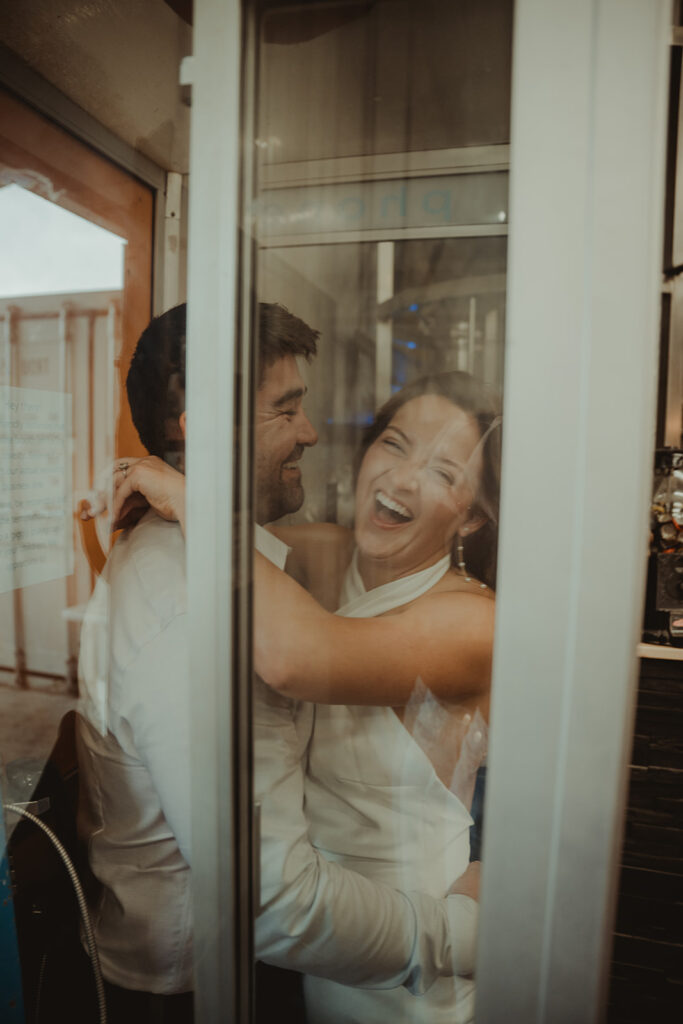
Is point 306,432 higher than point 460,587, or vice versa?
point 306,432

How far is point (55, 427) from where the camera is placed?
1096mm

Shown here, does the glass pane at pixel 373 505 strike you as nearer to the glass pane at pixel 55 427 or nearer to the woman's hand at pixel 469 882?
the woman's hand at pixel 469 882

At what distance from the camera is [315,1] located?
0.77 meters

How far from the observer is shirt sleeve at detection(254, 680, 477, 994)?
84 cm

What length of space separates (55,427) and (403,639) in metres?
0.78

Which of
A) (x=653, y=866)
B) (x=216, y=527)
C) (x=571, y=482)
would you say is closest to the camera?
(x=571, y=482)

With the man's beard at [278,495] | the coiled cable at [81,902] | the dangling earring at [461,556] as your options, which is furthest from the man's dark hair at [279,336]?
the coiled cable at [81,902]

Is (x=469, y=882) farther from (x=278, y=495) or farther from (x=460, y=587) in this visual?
(x=278, y=495)

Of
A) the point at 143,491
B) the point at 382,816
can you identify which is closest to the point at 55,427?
the point at 143,491

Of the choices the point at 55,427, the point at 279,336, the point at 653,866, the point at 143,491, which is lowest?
the point at 653,866

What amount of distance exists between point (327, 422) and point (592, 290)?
385mm

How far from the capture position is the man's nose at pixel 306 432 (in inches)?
32.8

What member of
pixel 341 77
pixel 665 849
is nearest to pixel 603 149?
pixel 341 77

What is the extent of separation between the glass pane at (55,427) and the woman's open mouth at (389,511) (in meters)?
0.45
